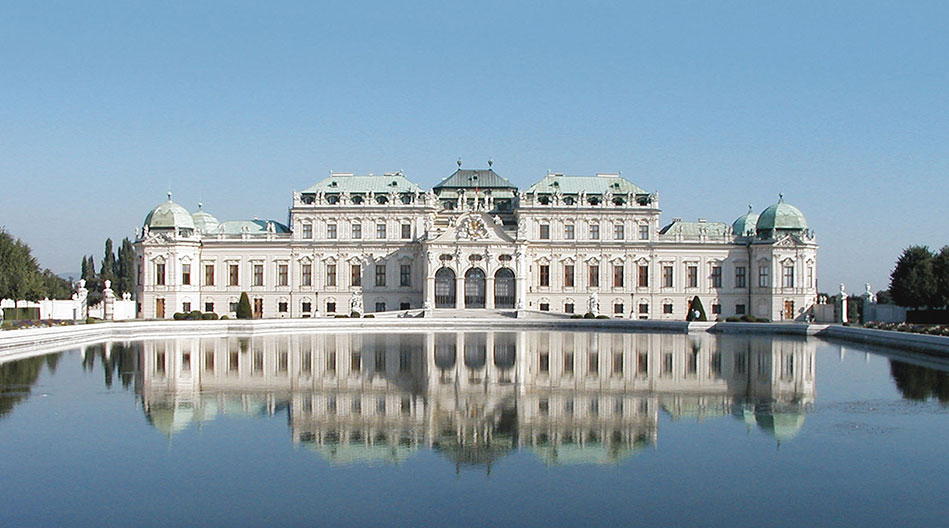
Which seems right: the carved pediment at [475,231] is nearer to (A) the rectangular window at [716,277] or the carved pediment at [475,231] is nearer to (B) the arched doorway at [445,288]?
(B) the arched doorway at [445,288]

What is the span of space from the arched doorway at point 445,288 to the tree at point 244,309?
599 inches

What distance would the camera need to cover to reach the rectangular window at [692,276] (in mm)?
81188

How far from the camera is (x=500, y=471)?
17297mm

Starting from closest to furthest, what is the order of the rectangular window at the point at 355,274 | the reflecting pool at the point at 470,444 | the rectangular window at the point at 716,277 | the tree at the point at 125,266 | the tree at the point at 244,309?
the reflecting pool at the point at 470,444 → the tree at the point at 244,309 → the rectangular window at the point at 355,274 → the rectangular window at the point at 716,277 → the tree at the point at 125,266

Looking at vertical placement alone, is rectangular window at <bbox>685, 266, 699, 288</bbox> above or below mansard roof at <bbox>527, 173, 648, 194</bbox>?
below

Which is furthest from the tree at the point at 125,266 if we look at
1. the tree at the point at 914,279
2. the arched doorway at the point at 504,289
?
the tree at the point at 914,279

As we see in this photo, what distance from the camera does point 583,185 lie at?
81625mm

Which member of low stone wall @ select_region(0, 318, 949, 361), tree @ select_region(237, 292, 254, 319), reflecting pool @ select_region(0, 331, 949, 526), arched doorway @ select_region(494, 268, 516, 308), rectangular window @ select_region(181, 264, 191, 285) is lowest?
reflecting pool @ select_region(0, 331, 949, 526)

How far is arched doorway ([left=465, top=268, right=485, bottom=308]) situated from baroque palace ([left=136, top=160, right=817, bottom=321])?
12.4ft

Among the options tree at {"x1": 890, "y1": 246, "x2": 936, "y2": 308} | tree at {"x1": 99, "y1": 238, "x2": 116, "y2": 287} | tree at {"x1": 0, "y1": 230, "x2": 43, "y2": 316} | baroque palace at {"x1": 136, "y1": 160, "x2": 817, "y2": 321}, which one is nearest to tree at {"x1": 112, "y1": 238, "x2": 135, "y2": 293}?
tree at {"x1": 99, "y1": 238, "x2": 116, "y2": 287}

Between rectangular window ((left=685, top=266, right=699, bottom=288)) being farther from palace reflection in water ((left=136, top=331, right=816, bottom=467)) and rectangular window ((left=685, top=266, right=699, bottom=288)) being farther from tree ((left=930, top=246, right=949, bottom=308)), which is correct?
palace reflection in water ((left=136, top=331, right=816, bottom=467))

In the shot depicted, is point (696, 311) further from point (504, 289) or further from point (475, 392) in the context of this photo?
point (475, 392)

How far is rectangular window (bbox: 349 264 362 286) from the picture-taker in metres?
80.2

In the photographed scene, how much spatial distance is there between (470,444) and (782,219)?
218 ft
